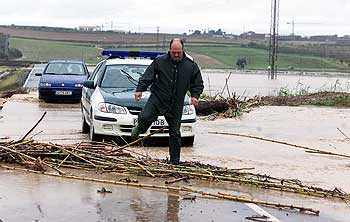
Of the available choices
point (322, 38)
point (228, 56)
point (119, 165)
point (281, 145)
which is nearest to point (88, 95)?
point (281, 145)

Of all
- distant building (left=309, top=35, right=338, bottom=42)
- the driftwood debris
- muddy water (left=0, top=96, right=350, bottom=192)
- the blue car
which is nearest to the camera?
the driftwood debris

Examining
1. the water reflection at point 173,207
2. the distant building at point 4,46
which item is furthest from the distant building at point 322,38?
the water reflection at point 173,207

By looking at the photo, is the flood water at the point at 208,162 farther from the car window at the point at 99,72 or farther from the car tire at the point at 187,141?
the car window at the point at 99,72

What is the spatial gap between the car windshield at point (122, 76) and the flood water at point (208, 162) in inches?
49.8

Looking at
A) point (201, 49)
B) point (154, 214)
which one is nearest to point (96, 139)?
point (154, 214)

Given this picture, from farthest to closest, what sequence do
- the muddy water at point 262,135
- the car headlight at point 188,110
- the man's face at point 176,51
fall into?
the car headlight at point 188,110 → the muddy water at point 262,135 → the man's face at point 176,51

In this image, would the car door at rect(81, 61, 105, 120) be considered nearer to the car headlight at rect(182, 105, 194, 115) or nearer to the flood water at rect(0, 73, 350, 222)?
the flood water at rect(0, 73, 350, 222)

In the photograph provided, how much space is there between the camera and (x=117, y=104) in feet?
45.6

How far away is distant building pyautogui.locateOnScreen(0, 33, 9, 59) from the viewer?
66406 millimetres

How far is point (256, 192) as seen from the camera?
953 cm

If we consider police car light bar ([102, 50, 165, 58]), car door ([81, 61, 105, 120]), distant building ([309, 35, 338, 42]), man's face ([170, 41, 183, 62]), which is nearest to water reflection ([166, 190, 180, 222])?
man's face ([170, 41, 183, 62])

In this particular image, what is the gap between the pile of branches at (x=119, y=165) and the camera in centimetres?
983

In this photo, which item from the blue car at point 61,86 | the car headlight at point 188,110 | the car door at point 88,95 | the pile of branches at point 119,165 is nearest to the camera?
the pile of branches at point 119,165

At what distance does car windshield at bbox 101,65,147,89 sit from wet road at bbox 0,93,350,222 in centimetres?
129
